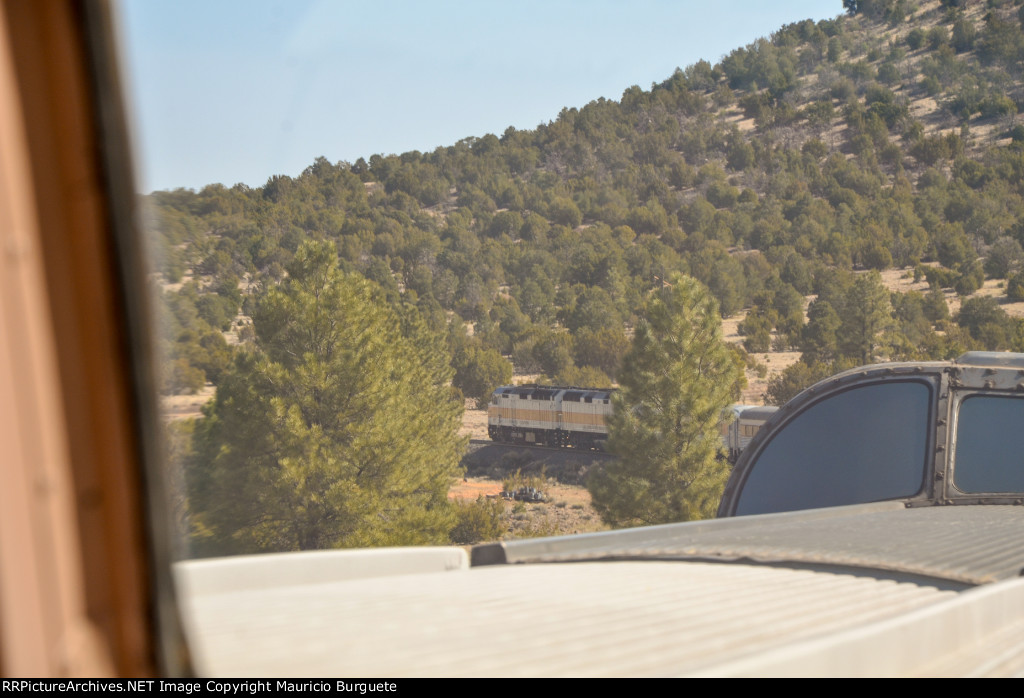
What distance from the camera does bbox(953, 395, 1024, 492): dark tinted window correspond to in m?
9.99

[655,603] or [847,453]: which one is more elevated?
[655,603]

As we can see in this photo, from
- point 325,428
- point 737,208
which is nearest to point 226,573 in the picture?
point 325,428

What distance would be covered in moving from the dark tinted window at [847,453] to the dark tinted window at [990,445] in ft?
1.40

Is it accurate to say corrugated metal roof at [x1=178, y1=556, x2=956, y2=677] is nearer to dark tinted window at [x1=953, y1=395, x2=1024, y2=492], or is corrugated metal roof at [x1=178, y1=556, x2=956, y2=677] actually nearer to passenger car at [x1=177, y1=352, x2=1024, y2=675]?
passenger car at [x1=177, y1=352, x2=1024, y2=675]

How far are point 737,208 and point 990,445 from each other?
220 ft

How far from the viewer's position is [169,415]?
2281 mm

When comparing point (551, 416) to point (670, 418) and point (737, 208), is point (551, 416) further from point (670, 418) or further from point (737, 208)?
point (737, 208)

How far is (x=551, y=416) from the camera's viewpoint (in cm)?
3881

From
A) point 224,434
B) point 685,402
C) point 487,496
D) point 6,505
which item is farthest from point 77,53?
point 487,496

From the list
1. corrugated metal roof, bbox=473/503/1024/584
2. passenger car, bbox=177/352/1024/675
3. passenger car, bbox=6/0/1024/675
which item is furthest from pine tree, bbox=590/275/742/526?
passenger car, bbox=6/0/1024/675

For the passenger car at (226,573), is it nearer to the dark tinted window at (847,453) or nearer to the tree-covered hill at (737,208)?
the dark tinted window at (847,453)

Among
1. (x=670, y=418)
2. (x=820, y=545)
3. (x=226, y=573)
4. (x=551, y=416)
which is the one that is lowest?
(x=551, y=416)

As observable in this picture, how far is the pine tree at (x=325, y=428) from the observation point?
1981 centimetres

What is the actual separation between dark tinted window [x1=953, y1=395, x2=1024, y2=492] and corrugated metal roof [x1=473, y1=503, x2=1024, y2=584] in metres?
3.12
